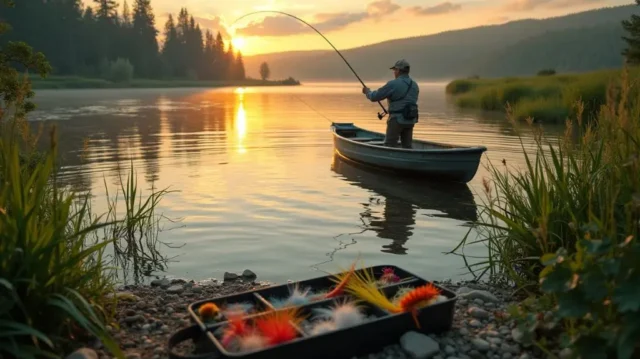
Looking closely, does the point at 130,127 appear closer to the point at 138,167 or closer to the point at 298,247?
the point at 138,167

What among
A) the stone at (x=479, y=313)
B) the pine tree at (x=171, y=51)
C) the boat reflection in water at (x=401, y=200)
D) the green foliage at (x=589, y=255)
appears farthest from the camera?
the pine tree at (x=171, y=51)

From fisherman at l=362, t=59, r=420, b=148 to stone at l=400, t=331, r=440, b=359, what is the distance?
29.0ft

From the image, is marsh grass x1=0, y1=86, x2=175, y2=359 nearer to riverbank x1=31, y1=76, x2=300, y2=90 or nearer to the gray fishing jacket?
the gray fishing jacket

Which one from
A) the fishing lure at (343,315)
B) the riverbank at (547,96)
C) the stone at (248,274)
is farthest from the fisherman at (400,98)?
the fishing lure at (343,315)

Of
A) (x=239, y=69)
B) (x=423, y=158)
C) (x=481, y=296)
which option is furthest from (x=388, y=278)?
(x=239, y=69)

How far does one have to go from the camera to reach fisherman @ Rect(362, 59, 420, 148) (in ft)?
41.7

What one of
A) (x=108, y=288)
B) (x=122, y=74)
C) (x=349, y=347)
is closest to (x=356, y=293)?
(x=349, y=347)

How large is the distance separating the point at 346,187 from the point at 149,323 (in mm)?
8093

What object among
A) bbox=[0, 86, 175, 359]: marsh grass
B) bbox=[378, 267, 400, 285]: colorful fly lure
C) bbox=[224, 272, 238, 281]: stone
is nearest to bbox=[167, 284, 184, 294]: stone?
bbox=[224, 272, 238, 281]: stone

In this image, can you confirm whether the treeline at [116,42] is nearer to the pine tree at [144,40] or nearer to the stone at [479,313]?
the pine tree at [144,40]

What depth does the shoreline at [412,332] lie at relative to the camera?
162 inches

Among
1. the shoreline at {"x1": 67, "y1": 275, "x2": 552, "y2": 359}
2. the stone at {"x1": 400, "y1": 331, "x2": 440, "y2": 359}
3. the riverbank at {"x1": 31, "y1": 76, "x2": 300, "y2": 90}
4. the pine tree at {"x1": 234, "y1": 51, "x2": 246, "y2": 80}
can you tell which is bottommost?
the shoreline at {"x1": 67, "y1": 275, "x2": 552, "y2": 359}

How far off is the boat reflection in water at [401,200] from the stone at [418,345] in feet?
12.3

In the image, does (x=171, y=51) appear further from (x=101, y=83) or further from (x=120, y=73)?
(x=101, y=83)
